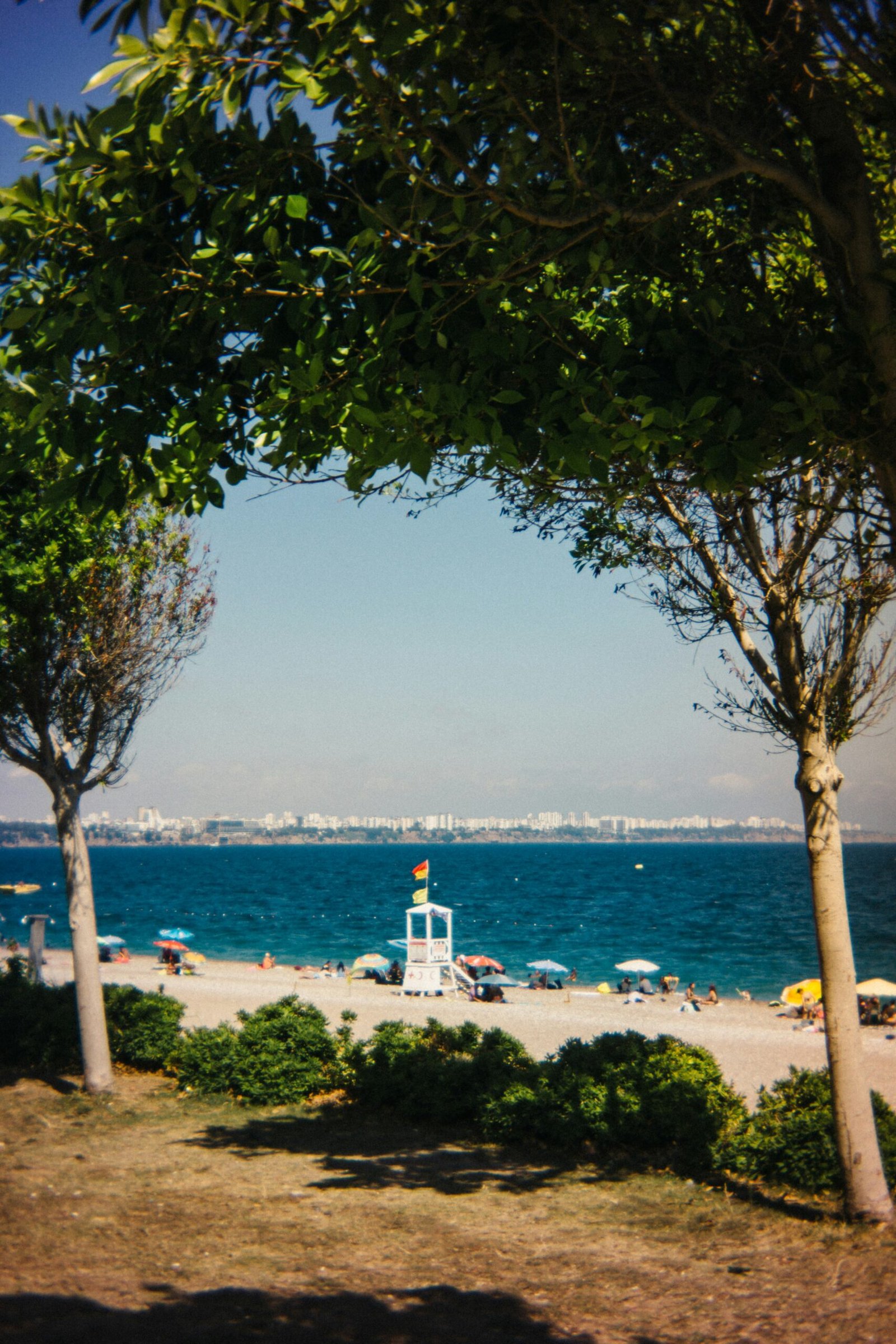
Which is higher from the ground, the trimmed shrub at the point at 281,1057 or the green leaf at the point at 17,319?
the green leaf at the point at 17,319

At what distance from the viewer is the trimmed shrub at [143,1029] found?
12.4 metres

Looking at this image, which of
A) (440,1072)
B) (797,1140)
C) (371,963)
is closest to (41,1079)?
(440,1072)

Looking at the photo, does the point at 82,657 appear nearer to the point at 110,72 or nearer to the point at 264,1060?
the point at 264,1060

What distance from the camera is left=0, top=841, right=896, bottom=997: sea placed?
58500 mm

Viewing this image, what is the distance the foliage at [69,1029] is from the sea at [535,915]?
35613 mm

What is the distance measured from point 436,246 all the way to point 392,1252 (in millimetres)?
5954

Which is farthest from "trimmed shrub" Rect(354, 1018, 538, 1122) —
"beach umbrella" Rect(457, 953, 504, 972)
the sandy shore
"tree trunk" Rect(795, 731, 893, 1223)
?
"beach umbrella" Rect(457, 953, 504, 972)

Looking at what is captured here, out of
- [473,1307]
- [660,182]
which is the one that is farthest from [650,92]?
[473,1307]

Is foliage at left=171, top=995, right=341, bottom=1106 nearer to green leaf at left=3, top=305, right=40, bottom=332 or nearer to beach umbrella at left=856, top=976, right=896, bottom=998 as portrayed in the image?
green leaf at left=3, top=305, right=40, bottom=332

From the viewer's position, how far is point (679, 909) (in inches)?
3600

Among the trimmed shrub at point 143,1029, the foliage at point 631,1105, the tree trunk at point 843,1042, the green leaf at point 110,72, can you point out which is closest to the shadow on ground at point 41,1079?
the trimmed shrub at point 143,1029

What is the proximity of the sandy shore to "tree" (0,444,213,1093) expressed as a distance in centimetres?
740

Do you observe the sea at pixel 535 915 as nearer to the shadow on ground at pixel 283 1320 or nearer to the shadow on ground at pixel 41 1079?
the shadow on ground at pixel 41 1079

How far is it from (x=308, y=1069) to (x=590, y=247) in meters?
9.46
